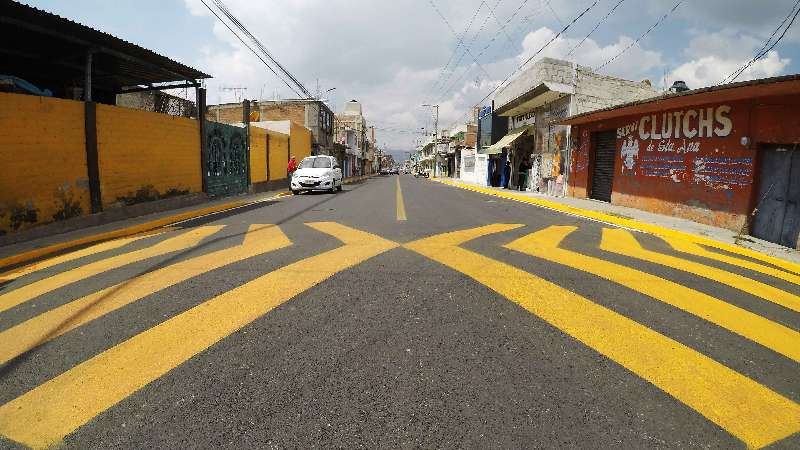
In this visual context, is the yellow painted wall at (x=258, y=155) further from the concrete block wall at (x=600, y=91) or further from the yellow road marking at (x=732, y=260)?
the yellow road marking at (x=732, y=260)

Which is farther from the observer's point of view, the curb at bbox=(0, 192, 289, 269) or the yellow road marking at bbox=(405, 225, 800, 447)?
the curb at bbox=(0, 192, 289, 269)

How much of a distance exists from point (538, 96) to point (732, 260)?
15749 mm

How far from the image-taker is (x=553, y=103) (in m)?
20.5

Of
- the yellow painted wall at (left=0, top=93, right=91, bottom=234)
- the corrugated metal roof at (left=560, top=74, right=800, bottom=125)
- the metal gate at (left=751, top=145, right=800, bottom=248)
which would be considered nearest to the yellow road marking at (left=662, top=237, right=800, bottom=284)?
the metal gate at (left=751, top=145, right=800, bottom=248)

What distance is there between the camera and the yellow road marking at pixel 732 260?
Answer: 5.27m

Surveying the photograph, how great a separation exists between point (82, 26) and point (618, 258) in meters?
→ 10.9

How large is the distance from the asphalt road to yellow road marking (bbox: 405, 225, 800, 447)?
14mm

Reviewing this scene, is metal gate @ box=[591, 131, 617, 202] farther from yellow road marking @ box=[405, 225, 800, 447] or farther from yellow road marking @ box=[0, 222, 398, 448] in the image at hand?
yellow road marking @ box=[0, 222, 398, 448]

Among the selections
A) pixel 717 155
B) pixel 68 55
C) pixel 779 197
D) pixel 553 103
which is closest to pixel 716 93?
pixel 717 155

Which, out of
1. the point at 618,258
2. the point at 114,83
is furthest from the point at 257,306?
the point at 114,83

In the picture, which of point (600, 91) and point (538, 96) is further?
point (538, 96)

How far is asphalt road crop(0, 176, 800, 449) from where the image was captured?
189 cm

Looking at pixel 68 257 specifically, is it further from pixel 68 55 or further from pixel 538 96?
pixel 538 96

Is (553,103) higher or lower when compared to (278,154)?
higher
